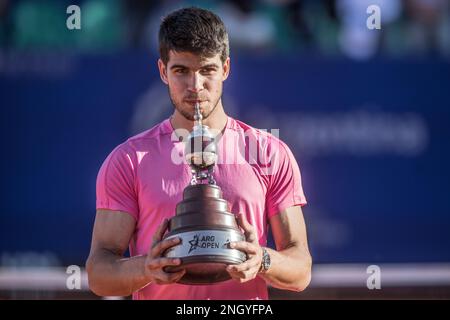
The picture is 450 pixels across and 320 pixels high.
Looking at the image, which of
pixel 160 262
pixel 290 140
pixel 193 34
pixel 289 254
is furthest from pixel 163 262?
pixel 290 140

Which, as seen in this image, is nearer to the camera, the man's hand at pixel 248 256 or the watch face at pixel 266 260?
the man's hand at pixel 248 256

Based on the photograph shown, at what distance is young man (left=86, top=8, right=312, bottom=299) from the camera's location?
101 inches

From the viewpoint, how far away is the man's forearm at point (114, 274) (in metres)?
2.48

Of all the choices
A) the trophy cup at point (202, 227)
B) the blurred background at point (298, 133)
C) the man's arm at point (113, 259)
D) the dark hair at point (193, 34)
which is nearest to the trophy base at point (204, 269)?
the trophy cup at point (202, 227)

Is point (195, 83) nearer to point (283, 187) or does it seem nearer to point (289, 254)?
point (283, 187)

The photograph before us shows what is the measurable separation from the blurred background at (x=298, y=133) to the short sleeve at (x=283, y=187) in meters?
1.40

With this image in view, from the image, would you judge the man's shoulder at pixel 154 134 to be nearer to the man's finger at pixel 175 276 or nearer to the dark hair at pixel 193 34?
the dark hair at pixel 193 34

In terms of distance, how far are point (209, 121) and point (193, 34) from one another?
0.95ft

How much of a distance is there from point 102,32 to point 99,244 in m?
2.08

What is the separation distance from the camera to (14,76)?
4.23 m

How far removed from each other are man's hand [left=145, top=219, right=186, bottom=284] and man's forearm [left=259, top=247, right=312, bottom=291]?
0.37 meters

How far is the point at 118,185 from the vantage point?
103 inches

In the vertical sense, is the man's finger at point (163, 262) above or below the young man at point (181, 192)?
below

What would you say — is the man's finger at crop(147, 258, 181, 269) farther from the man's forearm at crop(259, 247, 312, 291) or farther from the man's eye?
the man's eye
